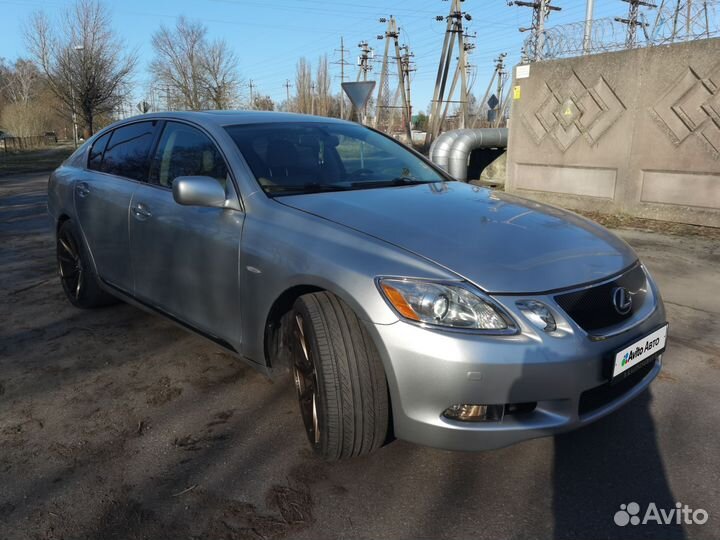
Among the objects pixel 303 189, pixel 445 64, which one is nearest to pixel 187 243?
pixel 303 189

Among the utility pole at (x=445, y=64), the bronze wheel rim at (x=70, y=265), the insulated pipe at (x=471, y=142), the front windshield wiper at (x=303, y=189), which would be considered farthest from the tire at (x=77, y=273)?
the utility pole at (x=445, y=64)

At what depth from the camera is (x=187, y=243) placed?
316 centimetres

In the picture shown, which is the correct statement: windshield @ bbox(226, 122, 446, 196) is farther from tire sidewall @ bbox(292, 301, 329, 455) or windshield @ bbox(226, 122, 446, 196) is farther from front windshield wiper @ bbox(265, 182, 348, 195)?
tire sidewall @ bbox(292, 301, 329, 455)

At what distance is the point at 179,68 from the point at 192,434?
1674 inches

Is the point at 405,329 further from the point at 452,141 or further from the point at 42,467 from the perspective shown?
the point at 452,141

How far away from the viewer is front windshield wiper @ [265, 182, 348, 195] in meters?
2.92

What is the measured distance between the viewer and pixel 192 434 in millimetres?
2855

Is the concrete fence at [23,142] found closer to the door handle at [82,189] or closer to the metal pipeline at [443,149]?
the metal pipeline at [443,149]

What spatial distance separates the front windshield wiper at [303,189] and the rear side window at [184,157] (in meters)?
0.32

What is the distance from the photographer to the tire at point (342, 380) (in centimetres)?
229

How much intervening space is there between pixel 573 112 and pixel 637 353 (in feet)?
Answer: 28.3

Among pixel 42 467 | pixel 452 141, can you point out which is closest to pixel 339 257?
pixel 42 467

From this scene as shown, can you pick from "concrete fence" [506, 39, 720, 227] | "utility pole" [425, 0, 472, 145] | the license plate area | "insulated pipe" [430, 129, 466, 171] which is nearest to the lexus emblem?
the license plate area

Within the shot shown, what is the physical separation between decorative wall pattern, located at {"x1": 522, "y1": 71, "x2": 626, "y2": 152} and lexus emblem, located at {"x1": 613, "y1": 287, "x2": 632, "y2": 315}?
790 centimetres
